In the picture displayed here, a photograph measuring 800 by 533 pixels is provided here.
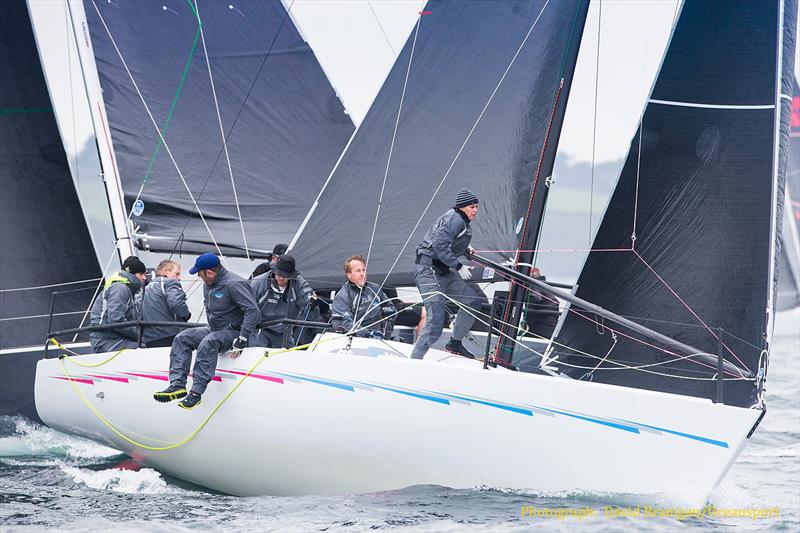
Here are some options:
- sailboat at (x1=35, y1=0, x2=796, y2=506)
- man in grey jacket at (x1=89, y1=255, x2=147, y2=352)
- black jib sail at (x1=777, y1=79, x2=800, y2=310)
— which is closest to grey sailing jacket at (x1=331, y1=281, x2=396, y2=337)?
sailboat at (x1=35, y1=0, x2=796, y2=506)

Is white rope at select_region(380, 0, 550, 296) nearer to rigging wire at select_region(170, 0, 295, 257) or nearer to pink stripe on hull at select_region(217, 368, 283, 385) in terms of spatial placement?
pink stripe on hull at select_region(217, 368, 283, 385)

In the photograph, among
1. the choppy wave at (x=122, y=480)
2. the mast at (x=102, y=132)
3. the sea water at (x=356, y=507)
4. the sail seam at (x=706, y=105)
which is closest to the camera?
the sea water at (x=356, y=507)

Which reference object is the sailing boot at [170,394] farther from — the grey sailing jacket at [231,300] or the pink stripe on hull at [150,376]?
the grey sailing jacket at [231,300]

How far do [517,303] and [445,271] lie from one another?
72 cm

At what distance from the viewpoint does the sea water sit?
18.4 ft

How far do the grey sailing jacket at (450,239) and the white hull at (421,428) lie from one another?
2.21ft

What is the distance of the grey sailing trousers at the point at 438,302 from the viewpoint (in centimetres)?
673

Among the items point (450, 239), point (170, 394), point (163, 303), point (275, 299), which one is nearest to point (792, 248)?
point (450, 239)

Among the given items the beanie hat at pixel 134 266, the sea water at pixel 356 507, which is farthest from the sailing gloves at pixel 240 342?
the beanie hat at pixel 134 266

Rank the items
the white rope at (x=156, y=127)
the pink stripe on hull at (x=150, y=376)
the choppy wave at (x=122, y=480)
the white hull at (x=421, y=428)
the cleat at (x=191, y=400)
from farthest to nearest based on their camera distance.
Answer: the white rope at (x=156, y=127) → the choppy wave at (x=122, y=480) → the pink stripe on hull at (x=150, y=376) → the cleat at (x=191, y=400) → the white hull at (x=421, y=428)

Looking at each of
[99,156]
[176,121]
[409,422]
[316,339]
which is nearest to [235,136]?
[176,121]

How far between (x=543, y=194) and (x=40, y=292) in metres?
4.99

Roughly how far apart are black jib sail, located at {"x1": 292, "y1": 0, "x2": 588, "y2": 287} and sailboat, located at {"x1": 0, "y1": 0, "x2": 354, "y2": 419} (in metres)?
1.79

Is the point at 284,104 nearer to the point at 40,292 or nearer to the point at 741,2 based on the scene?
the point at 40,292
